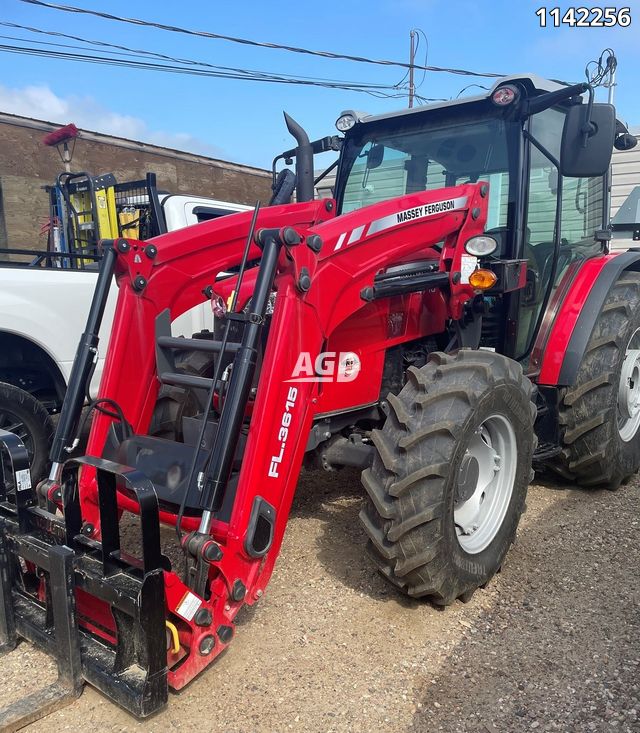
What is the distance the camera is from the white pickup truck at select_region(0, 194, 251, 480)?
4.30 metres

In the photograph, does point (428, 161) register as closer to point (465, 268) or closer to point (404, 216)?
point (465, 268)

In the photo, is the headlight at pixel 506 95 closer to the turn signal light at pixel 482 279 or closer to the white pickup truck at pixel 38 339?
the turn signal light at pixel 482 279

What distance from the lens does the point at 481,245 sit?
343 cm

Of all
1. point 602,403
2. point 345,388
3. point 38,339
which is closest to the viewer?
point 345,388

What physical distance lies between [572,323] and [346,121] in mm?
2034

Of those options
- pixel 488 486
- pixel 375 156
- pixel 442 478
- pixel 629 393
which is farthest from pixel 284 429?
pixel 629 393

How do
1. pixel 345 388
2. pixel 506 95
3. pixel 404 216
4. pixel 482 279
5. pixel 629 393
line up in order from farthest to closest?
1. pixel 629 393
2. pixel 506 95
3. pixel 482 279
4. pixel 345 388
5. pixel 404 216

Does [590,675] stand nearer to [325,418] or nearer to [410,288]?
[325,418]

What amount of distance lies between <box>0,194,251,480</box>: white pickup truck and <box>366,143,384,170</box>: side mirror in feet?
6.43

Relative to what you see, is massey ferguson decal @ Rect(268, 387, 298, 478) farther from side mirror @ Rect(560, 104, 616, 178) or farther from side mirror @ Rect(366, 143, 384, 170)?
side mirror @ Rect(366, 143, 384, 170)

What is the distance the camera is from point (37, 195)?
1672 centimetres

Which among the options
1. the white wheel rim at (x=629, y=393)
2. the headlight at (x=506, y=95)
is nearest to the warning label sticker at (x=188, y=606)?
the headlight at (x=506, y=95)

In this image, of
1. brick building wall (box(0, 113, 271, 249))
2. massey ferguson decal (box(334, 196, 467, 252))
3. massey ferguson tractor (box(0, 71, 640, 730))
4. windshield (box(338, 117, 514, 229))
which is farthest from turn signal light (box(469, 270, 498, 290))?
brick building wall (box(0, 113, 271, 249))

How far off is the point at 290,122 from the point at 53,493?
246 cm
